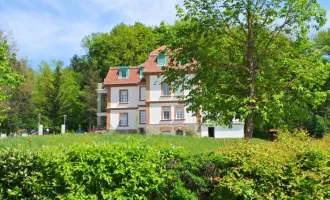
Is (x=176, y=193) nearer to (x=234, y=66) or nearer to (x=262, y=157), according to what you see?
(x=262, y=157)

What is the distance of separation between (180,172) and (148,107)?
115 ft

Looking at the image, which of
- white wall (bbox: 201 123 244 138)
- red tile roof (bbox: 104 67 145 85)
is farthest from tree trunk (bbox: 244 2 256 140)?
red tile roof (bbox: 104 67 145 85)

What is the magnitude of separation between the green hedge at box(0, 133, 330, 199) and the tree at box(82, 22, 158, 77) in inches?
1947

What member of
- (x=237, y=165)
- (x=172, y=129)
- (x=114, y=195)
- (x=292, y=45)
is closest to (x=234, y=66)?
(x=292, y=45)

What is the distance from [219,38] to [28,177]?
7754mm

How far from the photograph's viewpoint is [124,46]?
56344mm

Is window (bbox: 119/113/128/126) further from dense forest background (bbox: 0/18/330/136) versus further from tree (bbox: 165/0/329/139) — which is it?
tree (bbox: 165/0/329/139)

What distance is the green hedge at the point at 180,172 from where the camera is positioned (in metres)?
5.59

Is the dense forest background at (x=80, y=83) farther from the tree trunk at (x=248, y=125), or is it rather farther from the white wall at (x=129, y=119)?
the tree trunk at (x=248, y=125)

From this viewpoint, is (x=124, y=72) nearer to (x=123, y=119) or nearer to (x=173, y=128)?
(x=123, y=119)

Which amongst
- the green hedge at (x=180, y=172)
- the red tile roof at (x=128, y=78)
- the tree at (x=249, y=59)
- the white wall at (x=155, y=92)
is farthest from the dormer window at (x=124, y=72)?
the green hedge at (x=180, y=172)

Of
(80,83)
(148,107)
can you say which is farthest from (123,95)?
(80,83)

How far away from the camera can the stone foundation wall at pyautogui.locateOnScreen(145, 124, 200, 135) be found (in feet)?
129

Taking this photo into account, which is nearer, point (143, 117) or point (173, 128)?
point (173, 128)
